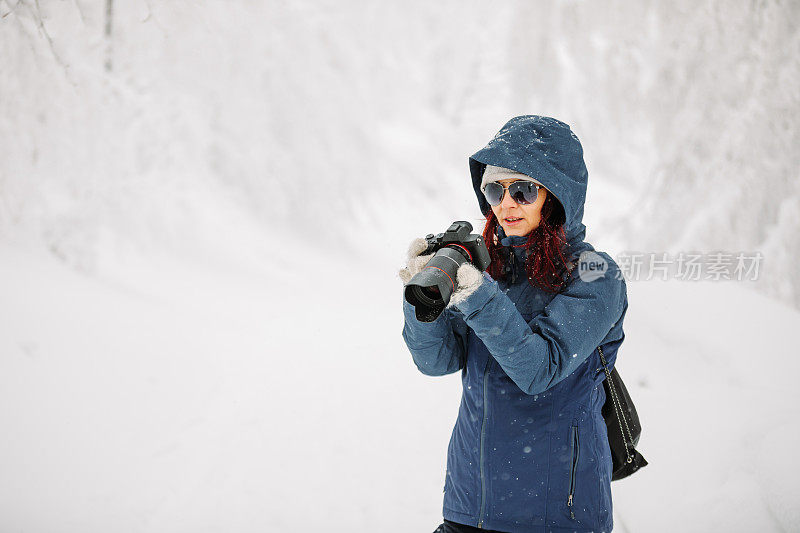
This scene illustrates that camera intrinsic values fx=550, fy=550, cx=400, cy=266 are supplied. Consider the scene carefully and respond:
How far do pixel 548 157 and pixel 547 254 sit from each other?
0.29m

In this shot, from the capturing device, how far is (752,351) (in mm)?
5578

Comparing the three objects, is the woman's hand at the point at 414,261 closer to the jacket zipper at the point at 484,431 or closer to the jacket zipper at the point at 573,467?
the jacket zipper at the point at 484,431

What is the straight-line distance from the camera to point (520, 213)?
1.70 meters

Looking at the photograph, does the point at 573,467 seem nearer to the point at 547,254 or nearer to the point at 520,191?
the point at 547,254

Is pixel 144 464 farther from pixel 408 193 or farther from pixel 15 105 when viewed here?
pixel 408 193

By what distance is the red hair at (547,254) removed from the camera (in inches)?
64.3

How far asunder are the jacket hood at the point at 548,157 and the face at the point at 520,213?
70 mm

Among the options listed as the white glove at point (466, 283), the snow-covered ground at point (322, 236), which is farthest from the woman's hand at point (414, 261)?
the snow-covered ground at point (322, 236)

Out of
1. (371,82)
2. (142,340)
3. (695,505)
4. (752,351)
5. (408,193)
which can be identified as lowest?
(695,505)

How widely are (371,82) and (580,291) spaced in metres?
10.8

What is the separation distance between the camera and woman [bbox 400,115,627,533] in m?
→ 1.52

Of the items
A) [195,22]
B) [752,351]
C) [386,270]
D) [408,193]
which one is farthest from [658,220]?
[195,22]

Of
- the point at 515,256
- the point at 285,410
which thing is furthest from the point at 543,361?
the point at 285,410

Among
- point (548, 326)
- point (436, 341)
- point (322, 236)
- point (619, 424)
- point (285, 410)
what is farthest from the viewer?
point (322, 236)
